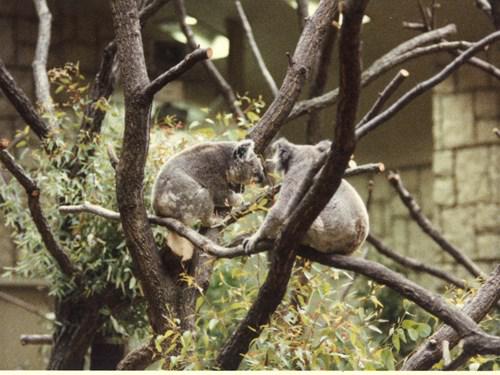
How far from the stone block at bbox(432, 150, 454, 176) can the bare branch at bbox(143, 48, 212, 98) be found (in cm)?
430

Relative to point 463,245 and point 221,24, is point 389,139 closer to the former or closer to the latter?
point 463,245

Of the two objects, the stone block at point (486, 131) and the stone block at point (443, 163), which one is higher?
the stone block at point (486, 131)

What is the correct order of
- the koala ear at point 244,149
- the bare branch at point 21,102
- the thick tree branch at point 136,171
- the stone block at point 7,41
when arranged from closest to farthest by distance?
the thick tree branch at point 136,171, the koala ear at point 244,149, the bare branch at point 21,102, the stone block at point 7,41

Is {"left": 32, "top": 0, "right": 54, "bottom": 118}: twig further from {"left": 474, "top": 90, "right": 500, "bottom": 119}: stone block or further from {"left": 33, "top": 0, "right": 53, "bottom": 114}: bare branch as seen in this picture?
{"left": 474, "top": 90, "right": 500, "bottom": 119}: stone block

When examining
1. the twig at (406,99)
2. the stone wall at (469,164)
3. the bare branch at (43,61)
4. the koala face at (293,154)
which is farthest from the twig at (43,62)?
the stone wall at (469,164)

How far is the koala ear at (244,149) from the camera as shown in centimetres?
308

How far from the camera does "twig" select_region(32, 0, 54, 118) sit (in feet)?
13.5

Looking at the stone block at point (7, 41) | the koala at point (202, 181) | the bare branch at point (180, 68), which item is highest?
the stone block at point (7, 41)

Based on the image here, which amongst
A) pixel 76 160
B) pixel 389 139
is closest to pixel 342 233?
pixel 76 160

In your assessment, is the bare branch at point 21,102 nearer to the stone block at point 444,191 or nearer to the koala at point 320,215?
the koala at point 320,215

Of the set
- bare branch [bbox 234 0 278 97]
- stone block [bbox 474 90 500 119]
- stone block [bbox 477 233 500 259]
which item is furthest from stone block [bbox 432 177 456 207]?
bare branch [bbox 234 0 278 97]

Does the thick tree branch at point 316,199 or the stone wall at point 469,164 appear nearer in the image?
the thick tree branch at point 316,199

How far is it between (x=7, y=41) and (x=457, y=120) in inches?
133

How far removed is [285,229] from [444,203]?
4.64 meters
